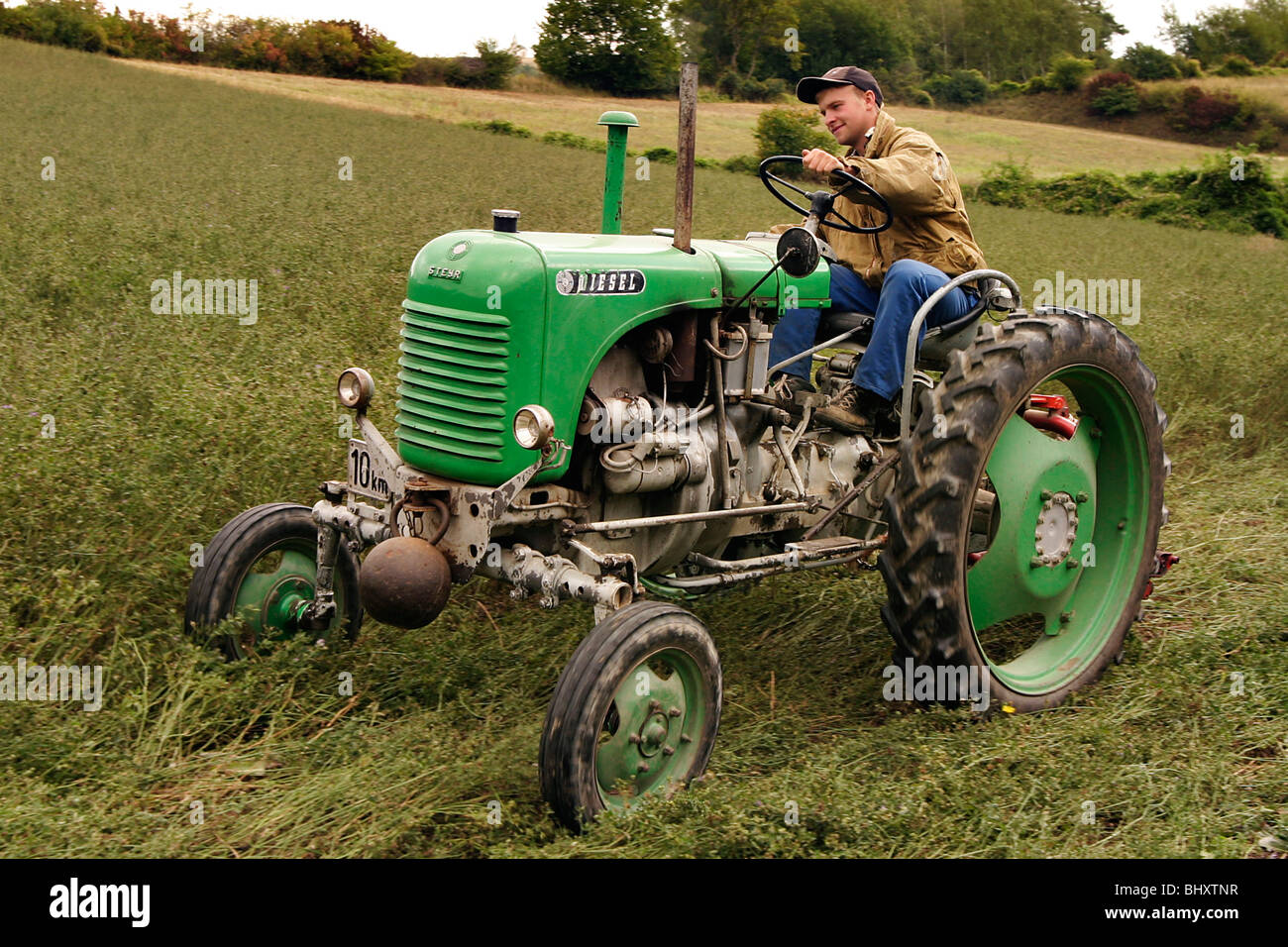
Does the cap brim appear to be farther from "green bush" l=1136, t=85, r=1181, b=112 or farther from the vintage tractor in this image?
"green bush" l=1136, t=85, r=1181, b=112

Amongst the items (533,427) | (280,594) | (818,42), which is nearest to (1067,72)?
(818,42)

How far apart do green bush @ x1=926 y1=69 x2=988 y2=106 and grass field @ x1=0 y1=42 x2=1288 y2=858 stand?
2666 centimetres

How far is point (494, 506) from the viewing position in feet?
11.6

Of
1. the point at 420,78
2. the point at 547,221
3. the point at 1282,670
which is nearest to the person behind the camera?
the point at 1282,670

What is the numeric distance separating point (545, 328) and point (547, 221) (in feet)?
33.1

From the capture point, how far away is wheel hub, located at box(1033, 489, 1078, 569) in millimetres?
4508

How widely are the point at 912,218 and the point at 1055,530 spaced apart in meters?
1.26

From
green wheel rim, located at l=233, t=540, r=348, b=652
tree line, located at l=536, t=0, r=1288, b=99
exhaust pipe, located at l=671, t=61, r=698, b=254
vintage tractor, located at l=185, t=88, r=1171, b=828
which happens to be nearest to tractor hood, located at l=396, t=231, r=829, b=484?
vintage tractor, located at l=185, t=88, r=1171, b=828

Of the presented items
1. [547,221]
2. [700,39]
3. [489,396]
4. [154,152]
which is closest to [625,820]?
[489,396]

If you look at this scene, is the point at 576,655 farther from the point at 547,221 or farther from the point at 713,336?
the point at 547,221
